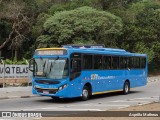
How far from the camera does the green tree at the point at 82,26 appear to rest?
51.3 meters

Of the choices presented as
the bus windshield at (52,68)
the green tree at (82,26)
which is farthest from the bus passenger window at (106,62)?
the green tree at (82,26)

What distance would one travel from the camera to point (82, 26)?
168 ft

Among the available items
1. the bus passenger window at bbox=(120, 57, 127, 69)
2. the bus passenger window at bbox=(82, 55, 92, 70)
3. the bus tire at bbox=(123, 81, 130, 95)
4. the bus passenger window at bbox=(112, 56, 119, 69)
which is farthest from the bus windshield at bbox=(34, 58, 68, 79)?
the bus tire at bbox=(123, 81, 130, 95)

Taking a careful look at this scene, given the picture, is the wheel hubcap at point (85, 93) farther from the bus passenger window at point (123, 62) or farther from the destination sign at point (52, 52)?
the bus passenger window at point (123, 62)

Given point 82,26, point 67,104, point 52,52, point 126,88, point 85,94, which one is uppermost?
point 82,26

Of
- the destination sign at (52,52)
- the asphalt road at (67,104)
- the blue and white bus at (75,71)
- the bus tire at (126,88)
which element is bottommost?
the bus tire at (126,88)

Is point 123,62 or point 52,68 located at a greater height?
point 52,68

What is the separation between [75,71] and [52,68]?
124 centimetres

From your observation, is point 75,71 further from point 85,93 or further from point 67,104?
point 67,104

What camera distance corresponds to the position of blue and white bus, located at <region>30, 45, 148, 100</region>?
69.4 ft

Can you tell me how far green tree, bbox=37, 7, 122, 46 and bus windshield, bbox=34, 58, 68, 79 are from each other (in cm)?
2940

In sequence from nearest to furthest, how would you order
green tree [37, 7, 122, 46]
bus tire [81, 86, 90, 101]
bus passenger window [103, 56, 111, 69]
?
bus tire [81, 86, 90, 101] < bus passenger window [103, 56, 111, 69] < green tree [37, 7, 122, 46]

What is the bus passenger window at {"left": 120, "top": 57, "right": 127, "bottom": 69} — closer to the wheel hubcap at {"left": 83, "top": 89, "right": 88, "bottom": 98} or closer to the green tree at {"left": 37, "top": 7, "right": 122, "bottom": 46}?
the wheel hubcap at {"left": 83, "top": 89, "right": 88, "bottom": 98}

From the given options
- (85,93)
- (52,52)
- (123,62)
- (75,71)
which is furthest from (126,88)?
(52,52)
